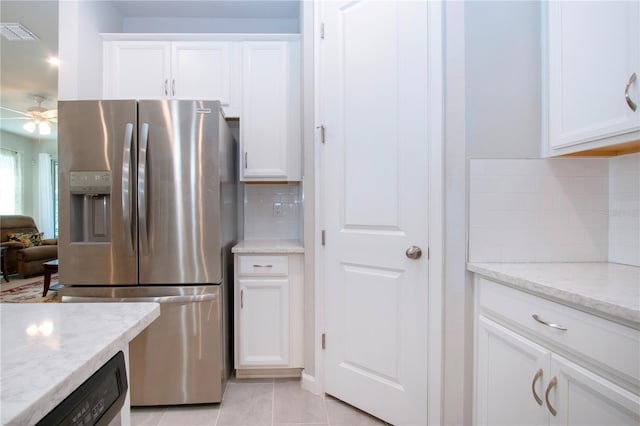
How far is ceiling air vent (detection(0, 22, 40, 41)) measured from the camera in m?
2.69

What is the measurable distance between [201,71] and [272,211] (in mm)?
1223

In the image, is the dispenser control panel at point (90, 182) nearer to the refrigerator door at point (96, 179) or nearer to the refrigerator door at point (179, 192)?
the refrigerator door at point (96, 179)

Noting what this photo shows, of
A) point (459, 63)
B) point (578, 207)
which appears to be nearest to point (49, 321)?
point (459, 63)

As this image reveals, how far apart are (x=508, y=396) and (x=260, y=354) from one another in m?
1.41

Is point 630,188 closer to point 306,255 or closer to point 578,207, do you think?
point 578,207

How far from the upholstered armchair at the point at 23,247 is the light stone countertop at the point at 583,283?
673 cm

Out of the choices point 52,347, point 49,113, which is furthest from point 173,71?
point 49,113

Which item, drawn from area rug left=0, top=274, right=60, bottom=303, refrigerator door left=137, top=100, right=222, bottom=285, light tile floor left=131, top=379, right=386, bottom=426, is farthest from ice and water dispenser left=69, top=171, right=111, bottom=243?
area rug left=0, top=274, right=60, bottom=303

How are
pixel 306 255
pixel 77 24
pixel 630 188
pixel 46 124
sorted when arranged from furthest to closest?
pixel 46 124 → pixel 77 24 → pixel 306 255 → pixel 630 188

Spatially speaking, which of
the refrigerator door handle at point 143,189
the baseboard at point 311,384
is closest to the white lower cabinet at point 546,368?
the baseboard at point 311,384

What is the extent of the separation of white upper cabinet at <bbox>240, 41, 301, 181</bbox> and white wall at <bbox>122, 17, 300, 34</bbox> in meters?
0.52

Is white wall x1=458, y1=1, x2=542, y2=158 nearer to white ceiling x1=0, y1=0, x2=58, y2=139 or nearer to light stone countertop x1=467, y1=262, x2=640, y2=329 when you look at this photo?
light stone countertop x1=467, y1=262, x2=640, y2=329

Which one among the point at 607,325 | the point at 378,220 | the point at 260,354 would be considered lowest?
the point at 260,354

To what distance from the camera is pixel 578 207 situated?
1.33 meters
